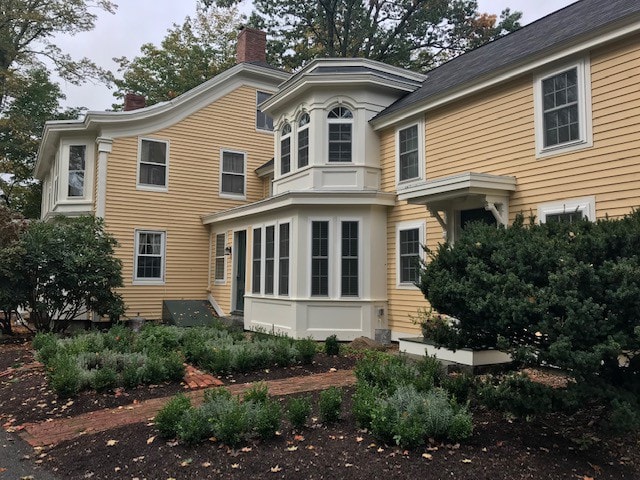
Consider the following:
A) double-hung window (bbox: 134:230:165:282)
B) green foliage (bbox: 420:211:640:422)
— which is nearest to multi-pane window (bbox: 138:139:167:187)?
double-hung window (bbox: 134:230:165:282)

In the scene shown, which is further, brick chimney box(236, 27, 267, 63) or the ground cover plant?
brick chimney box(236, 27, 267, 63)

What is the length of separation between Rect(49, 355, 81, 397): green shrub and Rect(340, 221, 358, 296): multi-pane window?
582cm

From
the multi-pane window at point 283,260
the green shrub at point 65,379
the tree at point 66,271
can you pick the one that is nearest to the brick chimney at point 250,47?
the multi-pane window at point 283,260

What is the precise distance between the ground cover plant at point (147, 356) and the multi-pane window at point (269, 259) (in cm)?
286

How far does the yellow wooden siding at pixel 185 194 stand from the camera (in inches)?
563

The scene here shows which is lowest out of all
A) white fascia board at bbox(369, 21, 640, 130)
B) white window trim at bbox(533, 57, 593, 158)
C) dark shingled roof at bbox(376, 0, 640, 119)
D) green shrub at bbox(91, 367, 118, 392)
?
green shrub at bbox(91, 367, 118, 392)

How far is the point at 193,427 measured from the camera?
4.34 m

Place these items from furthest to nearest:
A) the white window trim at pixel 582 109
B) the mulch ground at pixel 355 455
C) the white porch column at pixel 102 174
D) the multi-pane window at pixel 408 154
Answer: the white porch column at pixel 102 174 → the multi-pane window at pixel 408 154 → the white window trim at pixel 582 109 → the mulch ground at pixel 355 455

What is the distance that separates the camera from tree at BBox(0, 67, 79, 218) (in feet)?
79.9

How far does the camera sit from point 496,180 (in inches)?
321

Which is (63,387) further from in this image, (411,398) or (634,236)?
(634,236)

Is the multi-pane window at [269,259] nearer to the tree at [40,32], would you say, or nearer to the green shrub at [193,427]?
the green shrub at [193,427]

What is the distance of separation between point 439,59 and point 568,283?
83.6 feet

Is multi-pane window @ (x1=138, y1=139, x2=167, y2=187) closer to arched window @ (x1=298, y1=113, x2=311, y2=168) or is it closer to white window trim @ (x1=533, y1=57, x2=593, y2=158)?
arched window @ (x1=298, y1=113, x2=311, y2=168)
